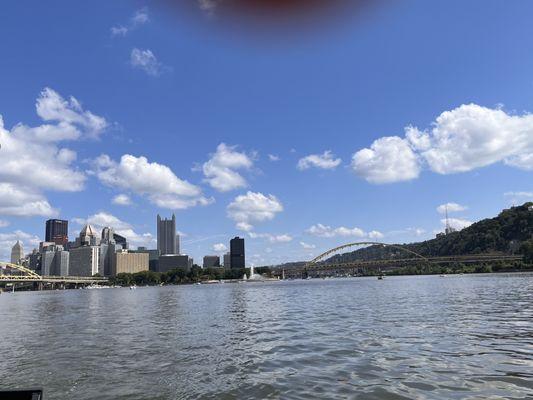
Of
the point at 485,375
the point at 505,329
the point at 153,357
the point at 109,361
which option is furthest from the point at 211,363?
the point at 505,329

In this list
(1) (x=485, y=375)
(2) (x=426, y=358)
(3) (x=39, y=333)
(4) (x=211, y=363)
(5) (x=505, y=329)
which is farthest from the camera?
(3) (x=39, y=333)

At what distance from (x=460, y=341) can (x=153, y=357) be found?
48.2ft

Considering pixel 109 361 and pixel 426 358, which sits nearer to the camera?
pixel 426 358

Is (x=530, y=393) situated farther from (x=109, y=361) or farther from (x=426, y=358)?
(x=109, y=361)

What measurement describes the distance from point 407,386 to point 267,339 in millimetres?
13397

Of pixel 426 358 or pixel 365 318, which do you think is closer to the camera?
pixel 426 358

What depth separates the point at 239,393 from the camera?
49.7ft

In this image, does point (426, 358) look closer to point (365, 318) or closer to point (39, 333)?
Result: point (365, 318)

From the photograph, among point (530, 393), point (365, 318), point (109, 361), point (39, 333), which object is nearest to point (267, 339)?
point (109, 361)

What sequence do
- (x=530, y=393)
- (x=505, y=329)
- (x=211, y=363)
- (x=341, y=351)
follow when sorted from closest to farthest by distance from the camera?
(x=530, y=393) → (x=211, y=363) → (x=341, y=351) → (x=505, y=329)

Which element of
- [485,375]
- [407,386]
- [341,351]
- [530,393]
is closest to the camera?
[530,393]

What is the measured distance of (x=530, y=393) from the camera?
530 inches

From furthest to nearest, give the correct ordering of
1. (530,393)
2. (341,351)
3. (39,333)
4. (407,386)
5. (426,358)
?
(39,333), (341,351), (426,358), (407,386), (530,393)

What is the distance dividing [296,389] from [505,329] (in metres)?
16.9
